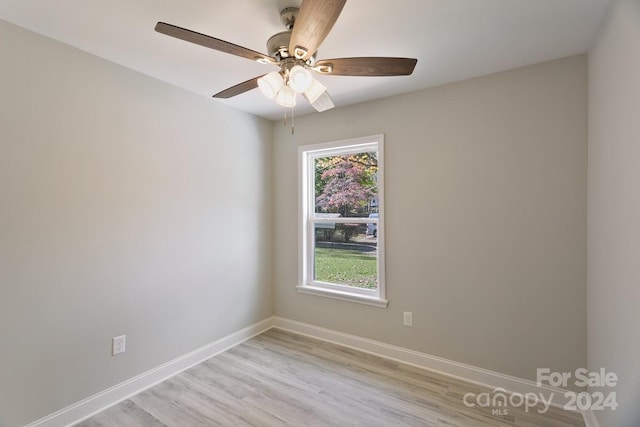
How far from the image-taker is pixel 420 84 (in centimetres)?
248

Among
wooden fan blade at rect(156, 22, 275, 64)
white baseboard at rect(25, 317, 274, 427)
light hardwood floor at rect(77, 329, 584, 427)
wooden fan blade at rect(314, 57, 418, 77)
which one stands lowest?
light hardwood floor at rect(77, 329, 584, 427)

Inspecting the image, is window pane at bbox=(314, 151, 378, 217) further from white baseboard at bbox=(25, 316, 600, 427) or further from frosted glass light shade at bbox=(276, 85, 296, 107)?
frosted glass light shade at bbox=(276, 85, 296, 107)

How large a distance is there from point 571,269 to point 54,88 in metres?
3.64

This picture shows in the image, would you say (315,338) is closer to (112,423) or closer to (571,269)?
(112,423)

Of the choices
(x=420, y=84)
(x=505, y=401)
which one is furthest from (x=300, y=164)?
(x=505, y=401)

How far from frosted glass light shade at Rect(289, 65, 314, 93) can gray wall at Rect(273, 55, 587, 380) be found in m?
1.21

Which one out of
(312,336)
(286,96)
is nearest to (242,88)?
(286,96)

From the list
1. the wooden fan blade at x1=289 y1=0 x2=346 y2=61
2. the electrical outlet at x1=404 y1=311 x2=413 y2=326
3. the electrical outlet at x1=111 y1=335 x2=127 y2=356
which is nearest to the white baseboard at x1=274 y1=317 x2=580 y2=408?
the electrical outlet at x1=404 y1=311 x2=413 y2=326

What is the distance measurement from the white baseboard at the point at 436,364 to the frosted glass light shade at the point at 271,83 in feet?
7.97

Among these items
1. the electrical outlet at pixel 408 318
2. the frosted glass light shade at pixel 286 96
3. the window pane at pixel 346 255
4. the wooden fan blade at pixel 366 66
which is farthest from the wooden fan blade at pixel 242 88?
the electrical outlet at pixel 408 318

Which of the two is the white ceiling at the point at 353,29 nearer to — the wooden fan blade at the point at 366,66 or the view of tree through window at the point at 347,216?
the wooden fan blade at the point at 366,66

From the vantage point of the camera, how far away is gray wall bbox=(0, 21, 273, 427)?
5.62ft

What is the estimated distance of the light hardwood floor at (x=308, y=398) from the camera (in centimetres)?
193

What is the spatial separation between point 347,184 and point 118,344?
2416 mm
